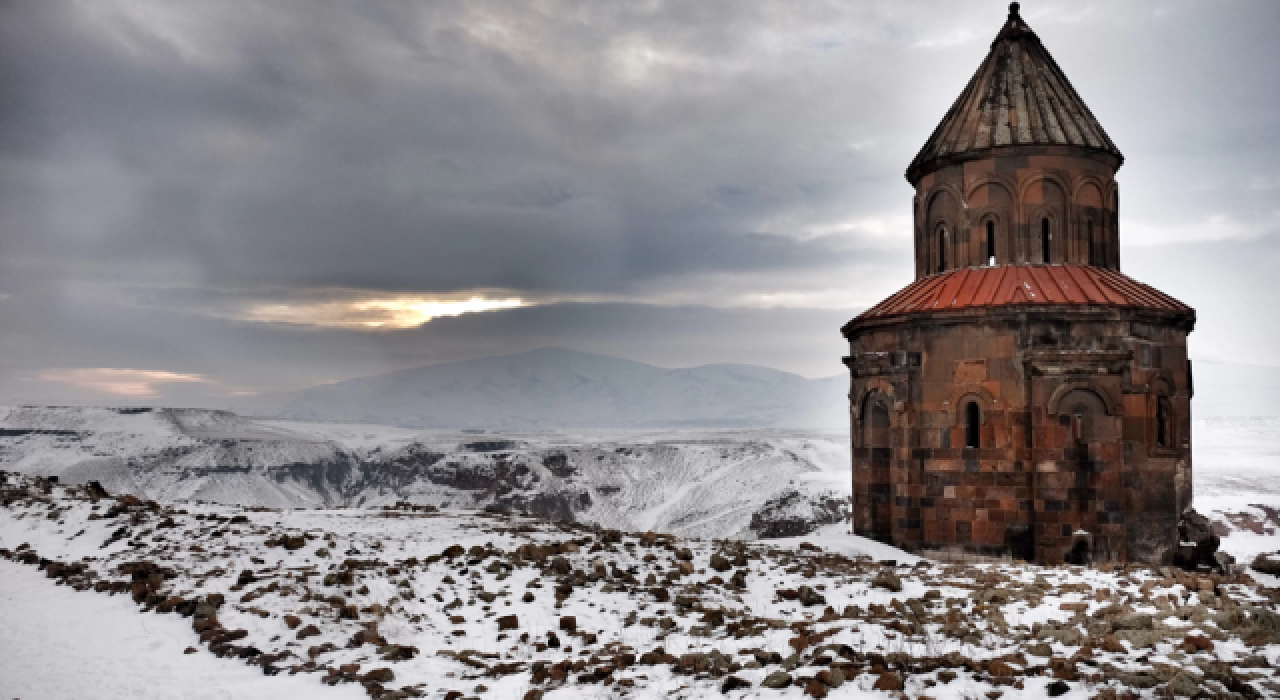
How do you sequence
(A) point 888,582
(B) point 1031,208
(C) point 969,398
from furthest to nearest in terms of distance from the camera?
(B) point 1031,208 < (C) point 969,398 < (A) point 888,582

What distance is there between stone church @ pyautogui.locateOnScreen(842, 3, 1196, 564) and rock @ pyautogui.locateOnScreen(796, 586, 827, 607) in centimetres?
606

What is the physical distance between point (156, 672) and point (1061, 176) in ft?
58.2

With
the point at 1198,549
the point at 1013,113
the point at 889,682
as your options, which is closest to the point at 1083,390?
the point at 1198,549

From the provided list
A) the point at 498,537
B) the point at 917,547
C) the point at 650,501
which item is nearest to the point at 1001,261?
the point at 917,547

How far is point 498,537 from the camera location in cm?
1474

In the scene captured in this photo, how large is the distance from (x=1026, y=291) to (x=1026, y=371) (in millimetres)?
1526

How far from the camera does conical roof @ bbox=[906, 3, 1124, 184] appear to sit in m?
18.2

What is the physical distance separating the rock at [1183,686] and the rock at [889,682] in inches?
75.6

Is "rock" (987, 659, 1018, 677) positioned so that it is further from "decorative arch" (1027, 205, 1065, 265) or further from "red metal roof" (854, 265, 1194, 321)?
"decorative arch" (1027, 205, 1065, 265)

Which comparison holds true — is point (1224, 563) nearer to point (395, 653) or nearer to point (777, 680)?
point (777, 680)

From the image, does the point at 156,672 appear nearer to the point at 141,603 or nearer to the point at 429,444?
the point at 141,603

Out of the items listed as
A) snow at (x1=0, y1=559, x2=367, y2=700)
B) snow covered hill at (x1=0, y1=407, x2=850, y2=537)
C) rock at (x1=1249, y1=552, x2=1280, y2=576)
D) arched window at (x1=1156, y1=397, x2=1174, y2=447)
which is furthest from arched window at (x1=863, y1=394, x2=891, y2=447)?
snow covered hill at (x1=0, y1=407, x2=850, y2=537)

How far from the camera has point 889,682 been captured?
7.00 metres

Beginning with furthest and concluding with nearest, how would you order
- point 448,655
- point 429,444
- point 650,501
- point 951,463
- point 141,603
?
point 429,444 → point 650,501 → point 951,463 → point 141,603 → point 448,655
